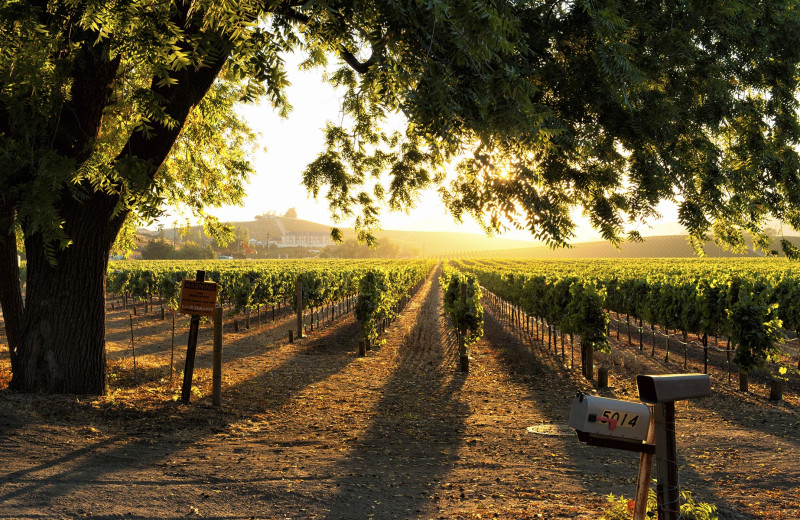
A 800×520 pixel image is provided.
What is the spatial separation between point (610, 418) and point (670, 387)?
34 centimetres

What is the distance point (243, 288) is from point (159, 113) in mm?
15618

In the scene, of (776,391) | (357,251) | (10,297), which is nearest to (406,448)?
(10,297)

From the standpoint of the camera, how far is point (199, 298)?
26.0 ft

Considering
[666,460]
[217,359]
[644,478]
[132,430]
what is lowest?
[132,430]

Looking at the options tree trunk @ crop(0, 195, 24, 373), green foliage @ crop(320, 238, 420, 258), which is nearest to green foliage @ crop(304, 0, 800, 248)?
tree trunk @ crop(0, 195, 24, 373)

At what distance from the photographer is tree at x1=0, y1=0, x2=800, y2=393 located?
16.1ft

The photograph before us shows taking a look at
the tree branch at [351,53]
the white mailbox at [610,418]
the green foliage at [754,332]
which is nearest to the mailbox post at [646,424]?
the white mailbox at [610,418]

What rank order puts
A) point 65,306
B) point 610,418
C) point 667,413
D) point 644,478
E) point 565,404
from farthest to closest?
point 565,404 < point 65,306 < point 644,478 < point 667,413 < point 610,418

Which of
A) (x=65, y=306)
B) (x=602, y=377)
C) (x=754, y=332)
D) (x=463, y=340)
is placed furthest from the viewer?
(x=463, y=340)

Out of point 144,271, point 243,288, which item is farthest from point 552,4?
point 144,271

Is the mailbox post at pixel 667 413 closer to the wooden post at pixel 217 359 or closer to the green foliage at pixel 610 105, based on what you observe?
the green foliage at pixel 610 105

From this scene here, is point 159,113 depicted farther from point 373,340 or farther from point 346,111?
point 373,340

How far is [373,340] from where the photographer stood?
16.0m

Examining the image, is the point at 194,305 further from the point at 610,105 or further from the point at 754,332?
the point at 754,332
